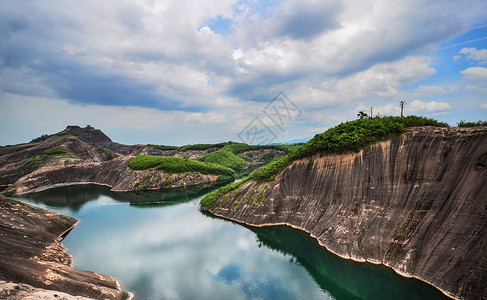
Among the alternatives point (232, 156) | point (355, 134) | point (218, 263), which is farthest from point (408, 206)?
point (232, 156)

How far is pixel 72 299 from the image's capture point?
53.8 ft

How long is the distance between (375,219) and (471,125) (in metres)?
15.7

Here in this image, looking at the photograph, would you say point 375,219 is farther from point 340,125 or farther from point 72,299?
point 72,299

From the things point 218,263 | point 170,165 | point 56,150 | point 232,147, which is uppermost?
point 232,147

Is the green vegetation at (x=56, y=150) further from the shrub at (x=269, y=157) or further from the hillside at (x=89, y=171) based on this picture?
the shrub at (x=269, y=157)

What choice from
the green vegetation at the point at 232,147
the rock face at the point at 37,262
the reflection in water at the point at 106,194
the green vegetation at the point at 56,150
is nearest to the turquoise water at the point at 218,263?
the rock face at the point at 37,262

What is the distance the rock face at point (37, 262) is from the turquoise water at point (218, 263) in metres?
2.34

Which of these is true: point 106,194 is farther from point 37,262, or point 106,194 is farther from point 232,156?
point 232,156

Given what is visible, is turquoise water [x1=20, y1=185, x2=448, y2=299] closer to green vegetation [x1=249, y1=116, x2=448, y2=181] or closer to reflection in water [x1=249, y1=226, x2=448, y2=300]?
reflection in water [x1=249, y1=226, x2=448, y2=300]

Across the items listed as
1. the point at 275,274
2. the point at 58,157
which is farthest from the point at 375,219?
the point at 58,157

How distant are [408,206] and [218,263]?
22502mm

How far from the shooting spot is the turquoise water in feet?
69.9

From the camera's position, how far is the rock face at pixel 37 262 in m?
18.2

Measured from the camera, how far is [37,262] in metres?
20.5
